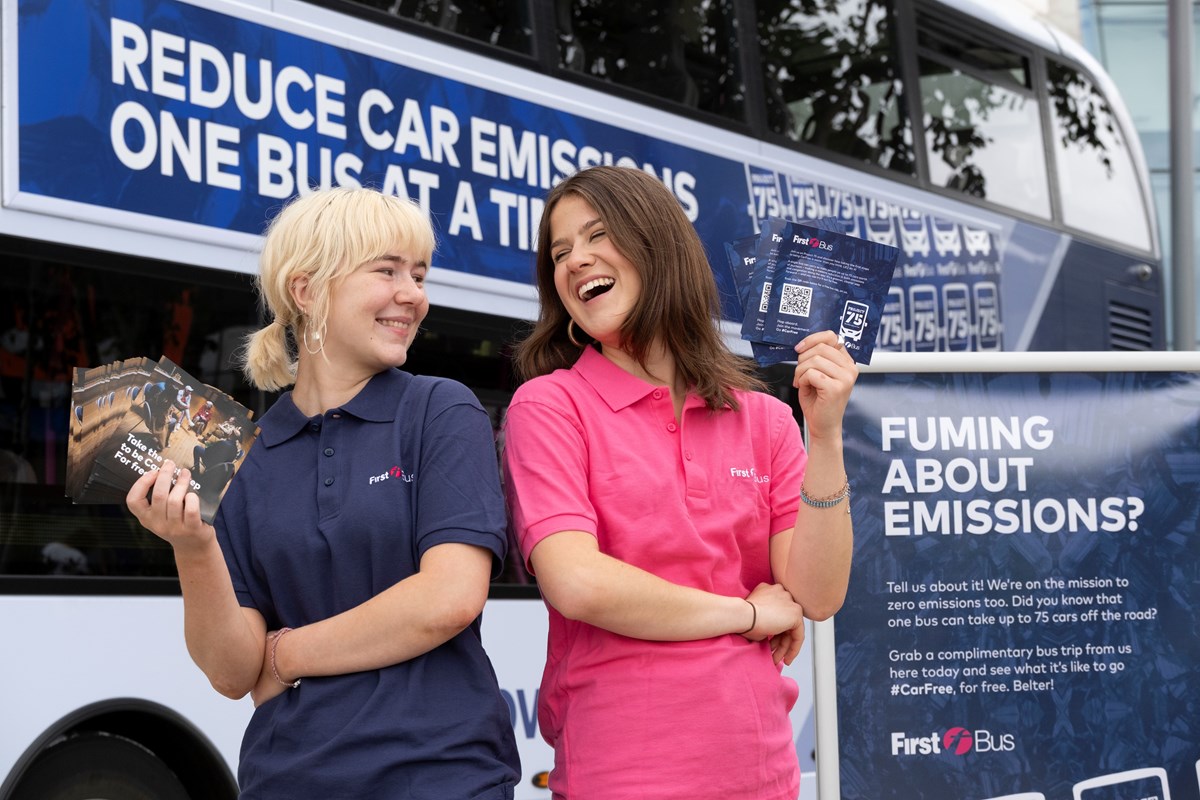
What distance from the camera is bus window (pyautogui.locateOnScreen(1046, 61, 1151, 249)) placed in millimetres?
9102

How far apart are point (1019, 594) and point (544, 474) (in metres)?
1.77

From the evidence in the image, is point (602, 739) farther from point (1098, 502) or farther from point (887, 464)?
point (1098, 502)

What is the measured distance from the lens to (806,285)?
2.52 metres

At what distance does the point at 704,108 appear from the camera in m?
6.64

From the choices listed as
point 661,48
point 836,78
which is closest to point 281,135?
point 661,48

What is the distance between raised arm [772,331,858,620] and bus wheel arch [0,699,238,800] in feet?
8.54

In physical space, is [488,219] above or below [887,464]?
above

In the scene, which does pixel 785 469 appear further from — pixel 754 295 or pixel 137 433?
pixel 137 433

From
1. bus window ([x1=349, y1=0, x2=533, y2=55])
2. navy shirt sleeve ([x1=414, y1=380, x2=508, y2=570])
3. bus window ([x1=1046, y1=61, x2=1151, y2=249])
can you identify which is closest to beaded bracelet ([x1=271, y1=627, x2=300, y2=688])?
navy shirt sleeve ([x1=414, y1=380, x2=508, y2=570])

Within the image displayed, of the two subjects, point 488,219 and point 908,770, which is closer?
point 908,770

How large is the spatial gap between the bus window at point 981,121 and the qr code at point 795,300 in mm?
5623

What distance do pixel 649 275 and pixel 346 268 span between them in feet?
1.50

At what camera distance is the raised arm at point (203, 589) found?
201 centimetres

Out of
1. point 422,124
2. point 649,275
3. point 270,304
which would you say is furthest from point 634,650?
point 422,124
